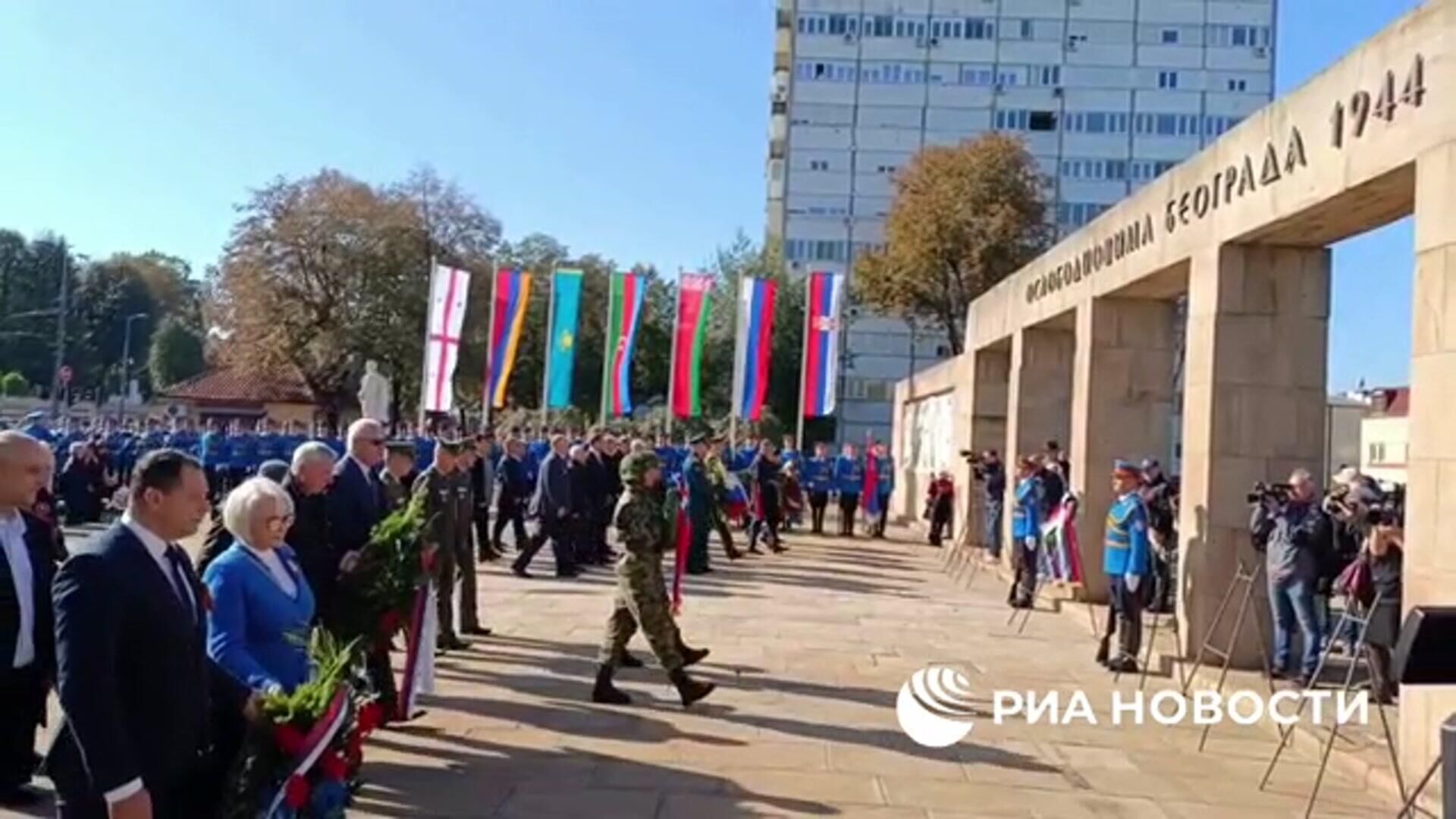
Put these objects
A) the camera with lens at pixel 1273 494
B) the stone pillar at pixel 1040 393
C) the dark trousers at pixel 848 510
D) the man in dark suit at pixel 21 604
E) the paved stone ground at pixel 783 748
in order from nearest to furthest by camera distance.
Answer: the man in dark suit at pixel 21 604
the paved stone ground at pixel 783 748
the camera with lens at pixel 1273 494
the stone pillar at pixel 1040 393
the dark trousers at pixel 848 510

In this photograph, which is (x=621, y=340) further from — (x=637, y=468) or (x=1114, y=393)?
(x=637, y=468)

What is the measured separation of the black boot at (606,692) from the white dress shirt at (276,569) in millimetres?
3893

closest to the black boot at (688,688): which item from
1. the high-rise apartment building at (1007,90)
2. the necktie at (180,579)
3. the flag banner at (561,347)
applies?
the necktie at (180,579)

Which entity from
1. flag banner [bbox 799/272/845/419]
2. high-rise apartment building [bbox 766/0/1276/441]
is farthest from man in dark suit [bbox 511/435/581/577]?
high-rise apartment building [bbox 766/0/1276/441]

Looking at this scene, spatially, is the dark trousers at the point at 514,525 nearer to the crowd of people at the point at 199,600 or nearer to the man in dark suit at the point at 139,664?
the crowd of people at the point at 199,600

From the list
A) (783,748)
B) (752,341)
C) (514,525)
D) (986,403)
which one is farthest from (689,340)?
(783,748)

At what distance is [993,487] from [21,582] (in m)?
17.0

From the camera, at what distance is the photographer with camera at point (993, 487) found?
69.7 feet

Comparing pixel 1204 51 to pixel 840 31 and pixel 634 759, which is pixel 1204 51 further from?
pixel 634 759

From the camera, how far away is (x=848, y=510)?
26859 mm

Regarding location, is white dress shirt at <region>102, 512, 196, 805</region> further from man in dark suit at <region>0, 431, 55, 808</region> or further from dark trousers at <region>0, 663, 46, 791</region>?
dark trousers at <region>0, 663, 46, 791</region>

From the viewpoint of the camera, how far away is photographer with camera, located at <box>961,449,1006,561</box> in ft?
69.7

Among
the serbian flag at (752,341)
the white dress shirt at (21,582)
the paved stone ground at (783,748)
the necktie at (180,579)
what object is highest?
the serbian flag at (752,341)

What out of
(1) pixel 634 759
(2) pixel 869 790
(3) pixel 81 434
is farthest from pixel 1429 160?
(3) pixel 81 434
